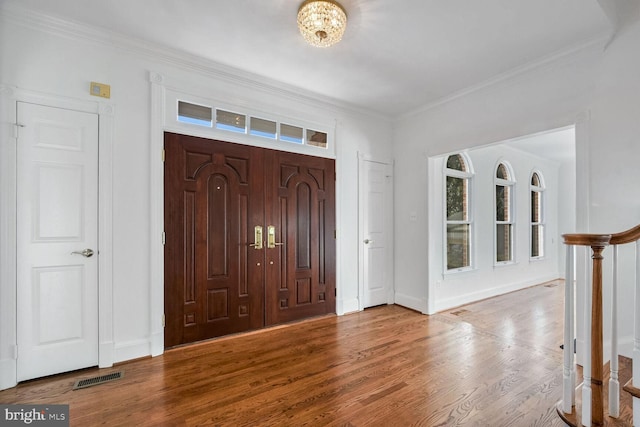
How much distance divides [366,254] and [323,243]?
78 centimetres

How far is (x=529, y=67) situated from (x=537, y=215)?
15.6 ft

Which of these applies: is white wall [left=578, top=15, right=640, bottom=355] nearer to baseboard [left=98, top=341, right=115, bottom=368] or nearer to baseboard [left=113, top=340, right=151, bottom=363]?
baseboard [left=113, top=340, right=151, bottom=363]

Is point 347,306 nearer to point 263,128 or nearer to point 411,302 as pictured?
point 411,302

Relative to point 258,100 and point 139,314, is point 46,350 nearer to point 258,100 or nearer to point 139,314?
point 139,314

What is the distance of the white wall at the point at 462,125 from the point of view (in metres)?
2.84

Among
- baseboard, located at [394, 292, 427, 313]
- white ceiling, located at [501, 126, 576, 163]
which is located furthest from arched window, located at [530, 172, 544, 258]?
baseboard, located at [394, 292, 427, 313]

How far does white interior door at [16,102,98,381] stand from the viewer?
237cm

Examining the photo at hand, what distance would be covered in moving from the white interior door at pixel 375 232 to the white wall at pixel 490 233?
0.67 meters

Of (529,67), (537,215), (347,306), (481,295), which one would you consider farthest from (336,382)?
(537,215)

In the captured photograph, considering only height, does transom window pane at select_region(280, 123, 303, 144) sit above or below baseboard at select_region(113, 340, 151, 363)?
above

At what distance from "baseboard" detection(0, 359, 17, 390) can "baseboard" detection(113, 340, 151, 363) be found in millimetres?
638

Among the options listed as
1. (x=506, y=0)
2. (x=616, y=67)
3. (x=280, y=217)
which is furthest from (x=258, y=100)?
(x=616, y=67)

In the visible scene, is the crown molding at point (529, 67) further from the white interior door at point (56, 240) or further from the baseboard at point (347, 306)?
the white interior door at point (56, 240)

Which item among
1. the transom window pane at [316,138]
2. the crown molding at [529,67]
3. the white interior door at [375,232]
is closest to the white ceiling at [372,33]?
the crown molding at [529,67]
